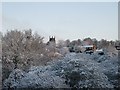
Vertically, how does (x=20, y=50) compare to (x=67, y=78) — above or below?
above

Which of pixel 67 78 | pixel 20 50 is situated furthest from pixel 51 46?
pixel 67 78

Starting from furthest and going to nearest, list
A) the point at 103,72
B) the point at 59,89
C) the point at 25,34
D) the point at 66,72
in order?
the point at 25,34, the point at 103,72, the point at 66,72, the point at 59,89

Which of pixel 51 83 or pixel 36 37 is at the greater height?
pixel 36 37

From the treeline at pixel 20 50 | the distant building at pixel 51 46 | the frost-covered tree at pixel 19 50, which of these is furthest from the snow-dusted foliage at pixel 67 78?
the distant building at pixel 51 46

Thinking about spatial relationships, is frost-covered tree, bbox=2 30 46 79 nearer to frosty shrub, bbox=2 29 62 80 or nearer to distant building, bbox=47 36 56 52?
frosty shrub, bbox=2 29 62 80

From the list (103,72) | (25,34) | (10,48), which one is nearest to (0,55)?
(10,48)

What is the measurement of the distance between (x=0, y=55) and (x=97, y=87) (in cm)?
720

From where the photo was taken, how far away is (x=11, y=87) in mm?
12086

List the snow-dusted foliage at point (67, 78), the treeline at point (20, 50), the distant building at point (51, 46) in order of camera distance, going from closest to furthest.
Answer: the snow-dusted foliage at point (67, 78) < the treeline at point (20, 50) < the distant building at point (51, 46)

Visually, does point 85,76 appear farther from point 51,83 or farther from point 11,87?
point 11,87

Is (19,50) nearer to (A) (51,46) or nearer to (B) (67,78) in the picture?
(B) (67,78)

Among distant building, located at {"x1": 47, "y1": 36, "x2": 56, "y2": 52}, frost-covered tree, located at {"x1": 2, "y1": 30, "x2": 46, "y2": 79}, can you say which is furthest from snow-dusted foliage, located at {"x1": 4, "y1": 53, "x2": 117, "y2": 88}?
distant building, located at {"x1": 47, "y1": 36, "x2": 56, "y2": 52}

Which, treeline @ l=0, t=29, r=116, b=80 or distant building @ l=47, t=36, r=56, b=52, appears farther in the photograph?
distant building @ l=47, t=36, r=56, b=52

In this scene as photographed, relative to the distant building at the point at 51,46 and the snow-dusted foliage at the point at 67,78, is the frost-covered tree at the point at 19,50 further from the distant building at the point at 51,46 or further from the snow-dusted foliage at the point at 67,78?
the distant building at the point at 51,46
